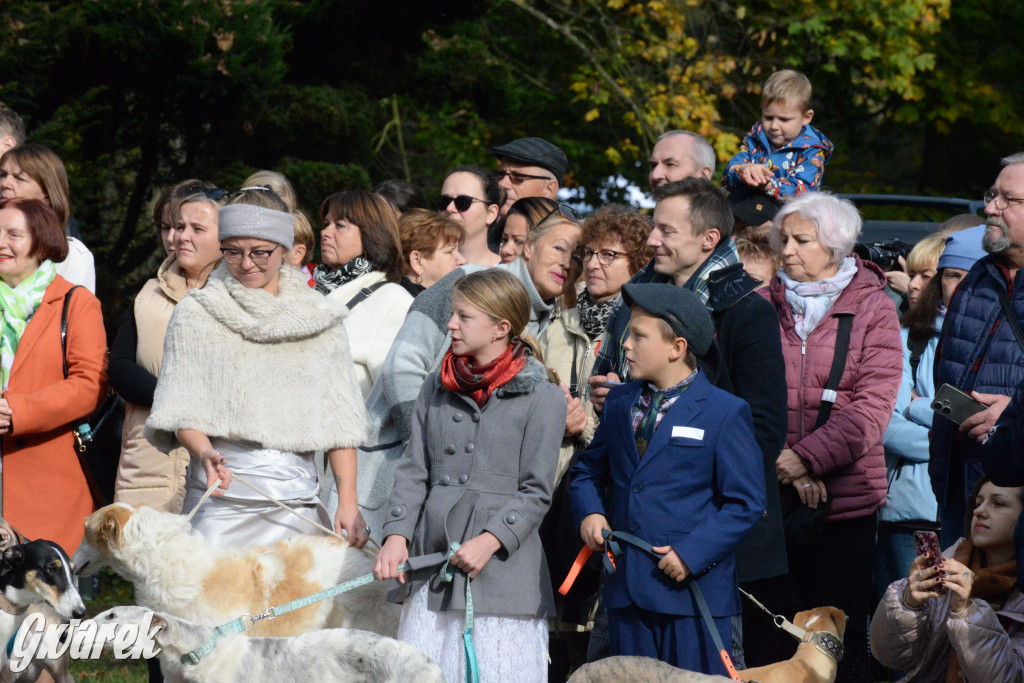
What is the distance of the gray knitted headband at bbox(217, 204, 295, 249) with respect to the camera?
14.0 ft

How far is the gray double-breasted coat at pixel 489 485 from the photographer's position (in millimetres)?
4016

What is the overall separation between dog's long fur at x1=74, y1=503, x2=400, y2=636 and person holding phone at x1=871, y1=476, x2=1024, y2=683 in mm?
1839

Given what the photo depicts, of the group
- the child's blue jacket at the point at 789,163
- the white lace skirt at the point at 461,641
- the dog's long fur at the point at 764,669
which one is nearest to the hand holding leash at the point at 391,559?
the white lace skirt at the point at 461,641

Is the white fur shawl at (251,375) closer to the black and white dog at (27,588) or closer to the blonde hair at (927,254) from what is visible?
the black and white dog at (27,588)

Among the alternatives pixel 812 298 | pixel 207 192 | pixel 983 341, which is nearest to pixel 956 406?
pixel 983 341

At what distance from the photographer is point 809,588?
5.00m

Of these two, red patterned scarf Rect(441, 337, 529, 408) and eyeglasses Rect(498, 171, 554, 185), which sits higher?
eyeglasses Rect(498, 171, 554, 185)

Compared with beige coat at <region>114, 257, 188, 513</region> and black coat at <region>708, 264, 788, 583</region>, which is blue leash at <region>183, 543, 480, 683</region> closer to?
black coat at <region>708, 264, 788, 583</region>

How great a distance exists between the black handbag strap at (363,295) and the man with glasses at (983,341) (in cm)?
251

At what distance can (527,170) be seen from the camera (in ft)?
22.1

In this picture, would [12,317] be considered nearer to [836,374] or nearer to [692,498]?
[692,498]

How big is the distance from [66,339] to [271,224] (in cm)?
137

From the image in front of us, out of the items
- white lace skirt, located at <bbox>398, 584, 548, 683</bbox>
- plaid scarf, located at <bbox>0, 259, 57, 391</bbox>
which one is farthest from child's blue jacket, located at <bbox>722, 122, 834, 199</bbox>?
plaid scarf, located at <bbox>0, 259, 57, 391</bbox>

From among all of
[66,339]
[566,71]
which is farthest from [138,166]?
[566,71]
